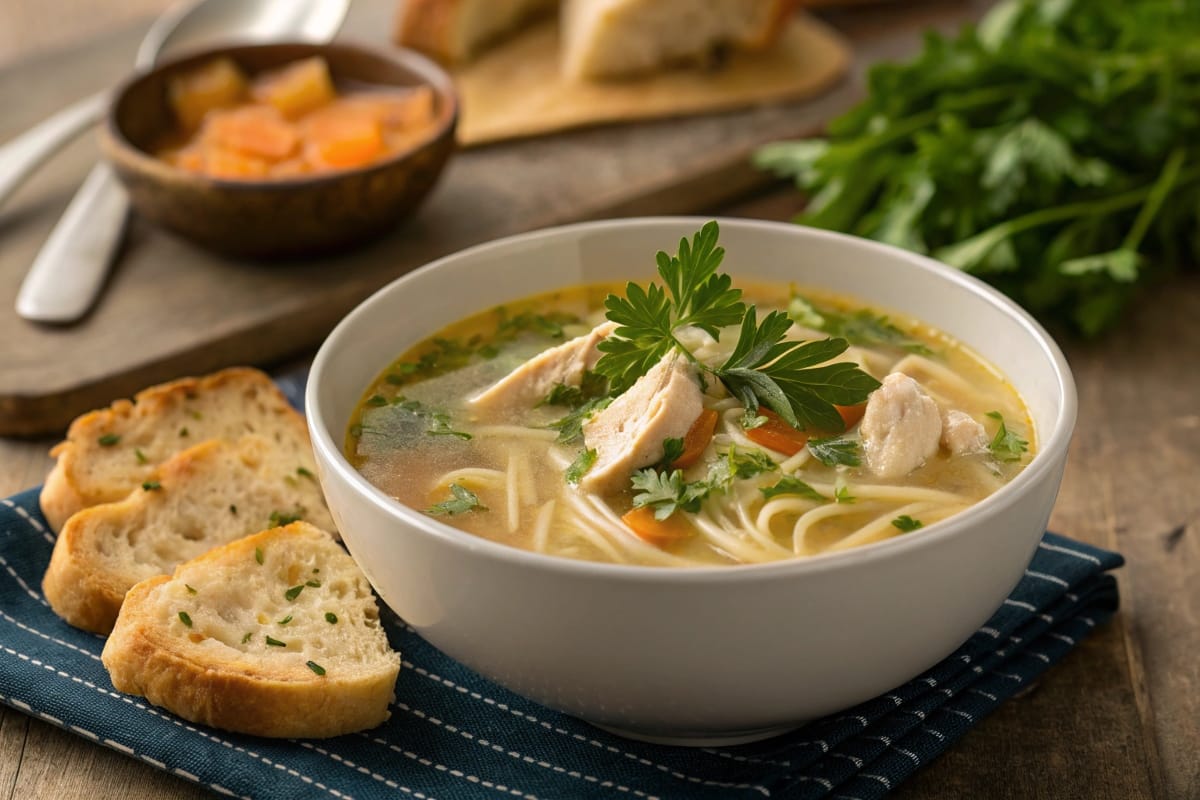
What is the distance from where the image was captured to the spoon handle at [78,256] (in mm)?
4879

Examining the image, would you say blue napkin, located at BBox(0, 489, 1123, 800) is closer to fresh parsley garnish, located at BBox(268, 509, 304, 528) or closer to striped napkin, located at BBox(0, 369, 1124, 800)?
striped napkin, located at BBox(0, 369, 1124, 800)

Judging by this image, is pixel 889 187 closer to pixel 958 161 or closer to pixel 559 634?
pixel 958 161

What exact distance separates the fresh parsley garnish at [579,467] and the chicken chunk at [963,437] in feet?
2.67

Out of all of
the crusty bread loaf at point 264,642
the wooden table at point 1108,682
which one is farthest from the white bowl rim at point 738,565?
the wooden table at point 1108,682

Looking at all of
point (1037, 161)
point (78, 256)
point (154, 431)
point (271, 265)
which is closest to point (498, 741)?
point (154, 431)

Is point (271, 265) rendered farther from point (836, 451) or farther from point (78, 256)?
point (836, 451)

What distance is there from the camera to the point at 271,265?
5.25 metres

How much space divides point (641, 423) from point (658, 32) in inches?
162

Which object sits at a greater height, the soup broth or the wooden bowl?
the soup broth

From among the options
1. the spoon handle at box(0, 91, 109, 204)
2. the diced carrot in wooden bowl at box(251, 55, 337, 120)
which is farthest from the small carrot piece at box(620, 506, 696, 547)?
the spoon handle at box(0, 91, 109, 204)

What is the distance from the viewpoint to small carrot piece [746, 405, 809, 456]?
2939 mm

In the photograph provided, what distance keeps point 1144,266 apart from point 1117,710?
2663mm

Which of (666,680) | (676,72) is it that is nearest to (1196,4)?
(676,72)

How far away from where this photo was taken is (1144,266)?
5273 mm
